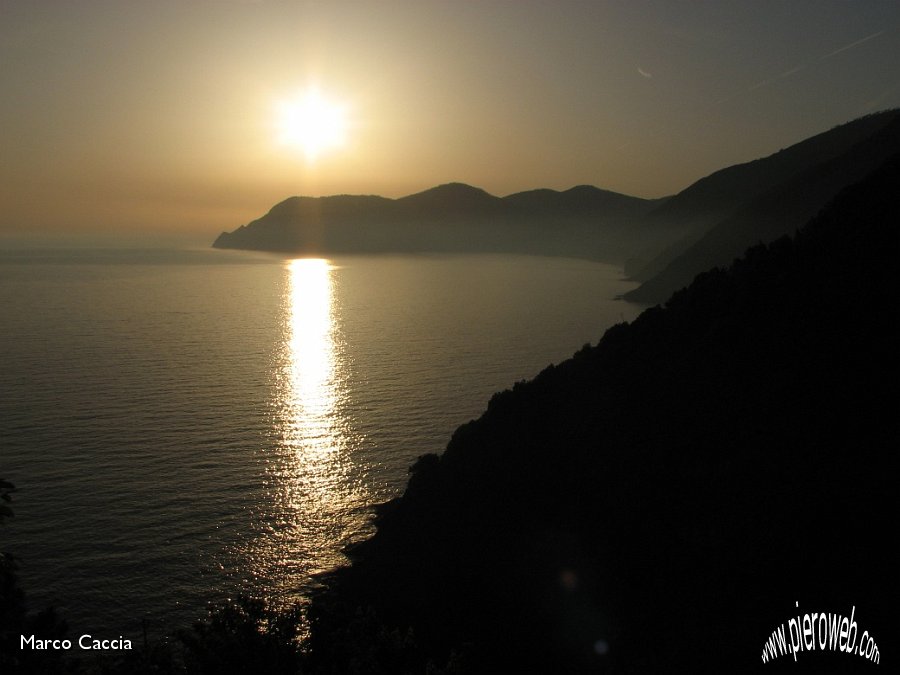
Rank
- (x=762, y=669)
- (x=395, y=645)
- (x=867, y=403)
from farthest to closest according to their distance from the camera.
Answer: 1. (x=867, y=403)
2. (x=762, y=669)
3. (x=395, y=645)

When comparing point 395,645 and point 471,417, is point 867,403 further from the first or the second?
point 471,417

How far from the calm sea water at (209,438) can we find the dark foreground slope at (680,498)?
7.87 metres

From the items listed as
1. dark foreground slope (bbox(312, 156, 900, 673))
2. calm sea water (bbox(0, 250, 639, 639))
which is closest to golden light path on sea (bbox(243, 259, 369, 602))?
calm sea water (bbox(0, 250, 639, 639))

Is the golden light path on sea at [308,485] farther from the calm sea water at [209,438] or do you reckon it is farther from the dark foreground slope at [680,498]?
the dark foreground slope at [680,498]

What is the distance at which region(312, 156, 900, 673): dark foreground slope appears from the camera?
23.3 m

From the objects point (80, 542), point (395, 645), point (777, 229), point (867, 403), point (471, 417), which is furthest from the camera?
point (777, 229)

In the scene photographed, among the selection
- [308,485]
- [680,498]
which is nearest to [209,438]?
[308,485]

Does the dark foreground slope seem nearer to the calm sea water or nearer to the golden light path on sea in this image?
the golden light path on sea

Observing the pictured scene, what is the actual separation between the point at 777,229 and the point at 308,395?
115306mm

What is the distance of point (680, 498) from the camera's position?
97.2 ft

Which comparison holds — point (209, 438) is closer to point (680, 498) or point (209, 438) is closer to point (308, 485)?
point (308, 485)

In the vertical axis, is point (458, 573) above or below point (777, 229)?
below

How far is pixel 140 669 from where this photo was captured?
17125 millimetres

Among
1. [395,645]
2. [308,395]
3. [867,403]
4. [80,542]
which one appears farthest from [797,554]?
[308,395]
